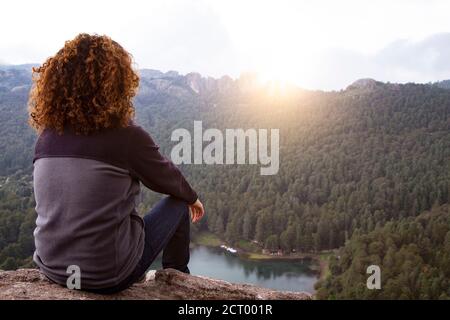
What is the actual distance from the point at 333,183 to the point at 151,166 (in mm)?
69753

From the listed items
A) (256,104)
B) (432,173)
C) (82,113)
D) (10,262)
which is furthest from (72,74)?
(256,104)

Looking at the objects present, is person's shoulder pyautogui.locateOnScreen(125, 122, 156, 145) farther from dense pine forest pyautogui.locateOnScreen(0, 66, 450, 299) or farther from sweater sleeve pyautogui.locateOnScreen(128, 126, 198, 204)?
dense pine forest pyautogui.locateOnScreen(0, 66, 450, 299)

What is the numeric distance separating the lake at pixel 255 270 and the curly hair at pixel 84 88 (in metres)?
33.1

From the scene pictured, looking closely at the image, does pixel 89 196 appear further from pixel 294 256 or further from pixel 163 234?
pixel 294 256

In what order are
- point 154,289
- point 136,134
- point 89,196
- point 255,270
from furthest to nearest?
point 255,270
point 154,289
point 136,134
point 89,196

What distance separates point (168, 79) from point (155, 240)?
615ft

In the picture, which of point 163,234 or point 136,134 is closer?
point 136,134

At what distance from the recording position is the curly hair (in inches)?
98.6

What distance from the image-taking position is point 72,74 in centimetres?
255

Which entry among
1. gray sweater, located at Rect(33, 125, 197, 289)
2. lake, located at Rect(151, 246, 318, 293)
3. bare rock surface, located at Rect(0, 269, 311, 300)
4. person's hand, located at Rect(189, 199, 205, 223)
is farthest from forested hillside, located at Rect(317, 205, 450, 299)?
gray sweater, located at Rect(33, 125, 197, 289)

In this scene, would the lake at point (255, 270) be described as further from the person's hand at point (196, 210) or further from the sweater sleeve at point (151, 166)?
the sweater sleeve at point (151, 166)

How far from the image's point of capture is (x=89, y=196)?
2.47 meters

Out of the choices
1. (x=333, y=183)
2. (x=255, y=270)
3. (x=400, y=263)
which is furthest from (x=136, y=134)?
(x=333, y=183)

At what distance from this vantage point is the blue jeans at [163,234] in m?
2.88
